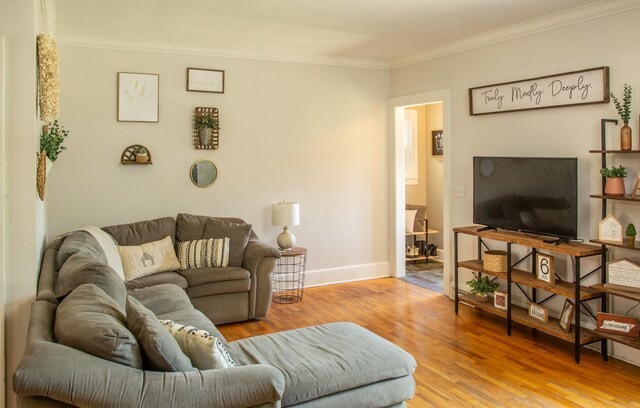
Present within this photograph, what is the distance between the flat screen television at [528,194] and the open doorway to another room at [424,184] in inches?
95.4

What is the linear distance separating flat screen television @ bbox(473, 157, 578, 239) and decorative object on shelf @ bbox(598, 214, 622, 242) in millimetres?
209

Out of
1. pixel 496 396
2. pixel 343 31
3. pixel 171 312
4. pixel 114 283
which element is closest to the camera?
pixel 114 283

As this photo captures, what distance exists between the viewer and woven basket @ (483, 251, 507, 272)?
441cm

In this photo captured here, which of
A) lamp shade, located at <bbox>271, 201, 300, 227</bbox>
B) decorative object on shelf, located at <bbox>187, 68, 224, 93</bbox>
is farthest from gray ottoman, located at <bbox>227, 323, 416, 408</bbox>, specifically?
decorative object on shelf, located at <bbox>187, 68, 224, 93</bbox>

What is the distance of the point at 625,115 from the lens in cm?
354

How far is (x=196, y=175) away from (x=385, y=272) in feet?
8.66

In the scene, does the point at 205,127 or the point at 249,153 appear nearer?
the point at 205,127

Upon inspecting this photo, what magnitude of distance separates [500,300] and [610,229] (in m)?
1.20

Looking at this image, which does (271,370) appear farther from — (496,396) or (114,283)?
(496,396)

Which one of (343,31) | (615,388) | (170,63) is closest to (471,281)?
(615,388)

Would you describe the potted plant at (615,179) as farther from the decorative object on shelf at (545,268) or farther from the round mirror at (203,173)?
the round mirror at (203,173)

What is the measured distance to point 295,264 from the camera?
19.2 feet

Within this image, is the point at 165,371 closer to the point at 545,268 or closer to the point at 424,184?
the point at 545,268

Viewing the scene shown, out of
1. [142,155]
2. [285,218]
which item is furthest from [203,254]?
[142,155]
